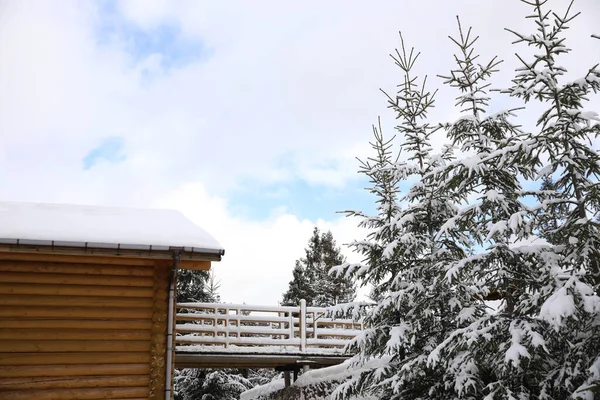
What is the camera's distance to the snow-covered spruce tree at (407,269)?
1033 centimetres

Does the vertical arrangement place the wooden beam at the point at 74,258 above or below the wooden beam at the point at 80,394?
above

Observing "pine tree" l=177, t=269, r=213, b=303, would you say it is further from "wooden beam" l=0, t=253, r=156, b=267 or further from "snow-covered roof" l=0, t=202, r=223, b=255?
"wooden beam" l=0, t=253, r=156, b=267

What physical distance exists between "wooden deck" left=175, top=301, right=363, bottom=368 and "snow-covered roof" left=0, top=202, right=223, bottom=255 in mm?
4792

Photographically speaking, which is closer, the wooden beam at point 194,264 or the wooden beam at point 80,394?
the wooden beam at point 80,394

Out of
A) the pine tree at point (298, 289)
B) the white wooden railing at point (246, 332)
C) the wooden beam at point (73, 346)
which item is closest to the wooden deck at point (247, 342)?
the white wooden railing at point (246, 332)

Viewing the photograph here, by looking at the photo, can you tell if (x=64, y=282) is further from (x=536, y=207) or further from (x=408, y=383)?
(x=536, y=207)

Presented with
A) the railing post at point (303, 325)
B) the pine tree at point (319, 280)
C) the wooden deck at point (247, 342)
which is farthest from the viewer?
the pine tree at point (319, 280)

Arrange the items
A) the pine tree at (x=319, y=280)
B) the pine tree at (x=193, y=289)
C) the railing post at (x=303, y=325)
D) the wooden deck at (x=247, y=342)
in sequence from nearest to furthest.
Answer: the wooden deck at (x=247, y=342), the railing post at (x=303, y=325), the pine tree at (x=193, y=289), the pine tree at (x=319, y=280)

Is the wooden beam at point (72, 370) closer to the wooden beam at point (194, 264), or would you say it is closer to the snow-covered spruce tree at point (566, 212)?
the wooden beam at point (194, 264)

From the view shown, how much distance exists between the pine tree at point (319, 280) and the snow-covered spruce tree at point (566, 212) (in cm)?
2502

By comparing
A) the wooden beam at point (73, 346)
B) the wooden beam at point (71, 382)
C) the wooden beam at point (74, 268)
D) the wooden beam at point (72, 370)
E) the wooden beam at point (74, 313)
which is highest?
the wooden beam at point (74, 268)

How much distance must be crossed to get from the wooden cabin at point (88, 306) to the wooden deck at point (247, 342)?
204 inches

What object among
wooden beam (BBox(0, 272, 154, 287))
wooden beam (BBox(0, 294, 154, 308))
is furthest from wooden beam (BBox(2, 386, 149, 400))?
wooden beam (BBox(0, 272, 154, 287))

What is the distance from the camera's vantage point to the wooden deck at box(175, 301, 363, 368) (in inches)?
587
